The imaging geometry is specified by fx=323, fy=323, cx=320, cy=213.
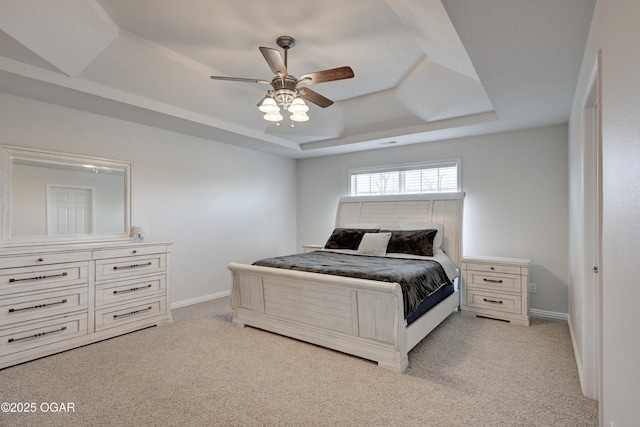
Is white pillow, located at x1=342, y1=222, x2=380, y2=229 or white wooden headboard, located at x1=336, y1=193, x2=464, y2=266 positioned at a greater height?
white wooden headboard, located at x1=336, y1=193, x2=464, y2=266

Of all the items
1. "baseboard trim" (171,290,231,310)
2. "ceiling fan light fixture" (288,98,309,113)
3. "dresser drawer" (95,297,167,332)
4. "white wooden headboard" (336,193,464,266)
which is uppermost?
"ceiling fan light fixture" (288,98,309,113)

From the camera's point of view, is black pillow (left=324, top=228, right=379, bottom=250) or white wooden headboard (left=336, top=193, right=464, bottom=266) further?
black pillow (left=324, top=228, right=379, bottom=250)

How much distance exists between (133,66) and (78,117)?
39.7 inches

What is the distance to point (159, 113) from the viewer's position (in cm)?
364

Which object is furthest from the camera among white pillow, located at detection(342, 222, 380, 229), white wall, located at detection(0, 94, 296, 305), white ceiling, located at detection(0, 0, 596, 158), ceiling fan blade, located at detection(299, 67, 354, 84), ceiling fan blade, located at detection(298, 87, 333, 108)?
white pillow, located at detection(342, 222, 380, 229)

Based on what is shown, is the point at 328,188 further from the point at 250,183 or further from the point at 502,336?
the point at 502,336

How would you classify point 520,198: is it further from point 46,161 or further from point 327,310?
point 46,161

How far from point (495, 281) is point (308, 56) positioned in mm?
3274

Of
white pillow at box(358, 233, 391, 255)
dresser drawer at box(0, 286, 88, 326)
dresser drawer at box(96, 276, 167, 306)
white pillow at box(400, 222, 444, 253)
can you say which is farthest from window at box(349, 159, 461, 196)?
dresser drawer at box(0, 286, 88, 326)

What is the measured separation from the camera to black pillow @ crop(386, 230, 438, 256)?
4.05 m

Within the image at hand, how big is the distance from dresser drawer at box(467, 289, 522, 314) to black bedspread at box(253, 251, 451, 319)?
18.9 inches

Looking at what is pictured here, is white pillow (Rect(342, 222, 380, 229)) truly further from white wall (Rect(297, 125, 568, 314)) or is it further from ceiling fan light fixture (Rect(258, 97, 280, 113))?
ceiling fan light fixture (Rect(258, 97, 280, 113))

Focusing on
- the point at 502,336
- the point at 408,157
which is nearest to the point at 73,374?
the point at 502,336

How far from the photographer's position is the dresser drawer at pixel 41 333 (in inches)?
105
